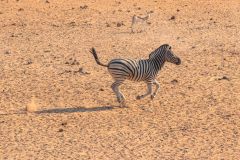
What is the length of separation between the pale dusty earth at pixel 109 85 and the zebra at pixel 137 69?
0.44 metres

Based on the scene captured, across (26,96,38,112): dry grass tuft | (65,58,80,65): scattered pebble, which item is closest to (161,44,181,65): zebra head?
(26,96,38,112): dry grass tuft

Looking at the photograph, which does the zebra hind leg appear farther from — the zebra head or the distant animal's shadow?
the zebra head

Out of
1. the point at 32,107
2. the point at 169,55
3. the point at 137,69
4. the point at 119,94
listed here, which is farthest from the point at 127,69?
the point at 32,107

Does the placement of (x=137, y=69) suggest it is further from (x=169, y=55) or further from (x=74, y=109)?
(x=74, y=109)

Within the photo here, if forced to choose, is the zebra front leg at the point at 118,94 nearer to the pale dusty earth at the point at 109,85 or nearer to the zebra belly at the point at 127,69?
the zebra belly at the point at 127,69

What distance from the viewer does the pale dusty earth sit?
12.6 metres

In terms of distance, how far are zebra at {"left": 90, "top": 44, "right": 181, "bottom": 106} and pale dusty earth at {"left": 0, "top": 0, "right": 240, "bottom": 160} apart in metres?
0.44

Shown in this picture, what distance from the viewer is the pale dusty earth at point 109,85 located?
1255 centimetres

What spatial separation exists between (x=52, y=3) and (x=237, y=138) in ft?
59.3

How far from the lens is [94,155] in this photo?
1200 centimetres

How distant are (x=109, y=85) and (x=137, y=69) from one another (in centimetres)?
216

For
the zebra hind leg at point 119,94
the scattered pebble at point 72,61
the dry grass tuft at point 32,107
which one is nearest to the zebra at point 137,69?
the zebra hind leg at point 119,94

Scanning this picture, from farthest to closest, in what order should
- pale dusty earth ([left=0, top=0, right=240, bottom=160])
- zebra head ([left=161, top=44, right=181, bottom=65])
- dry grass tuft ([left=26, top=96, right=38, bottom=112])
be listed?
zebra head ([left=161, top=44, right=181, bottom=65]) < dry grass tuft ([left=26, top=96, right=38, bottom=112]) < pale dusty earth ([left=0, top=0, right=240, bottom=160])

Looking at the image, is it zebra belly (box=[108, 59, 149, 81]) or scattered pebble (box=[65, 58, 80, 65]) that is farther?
scattered pebble (box=[65, 58, 80, 65])
